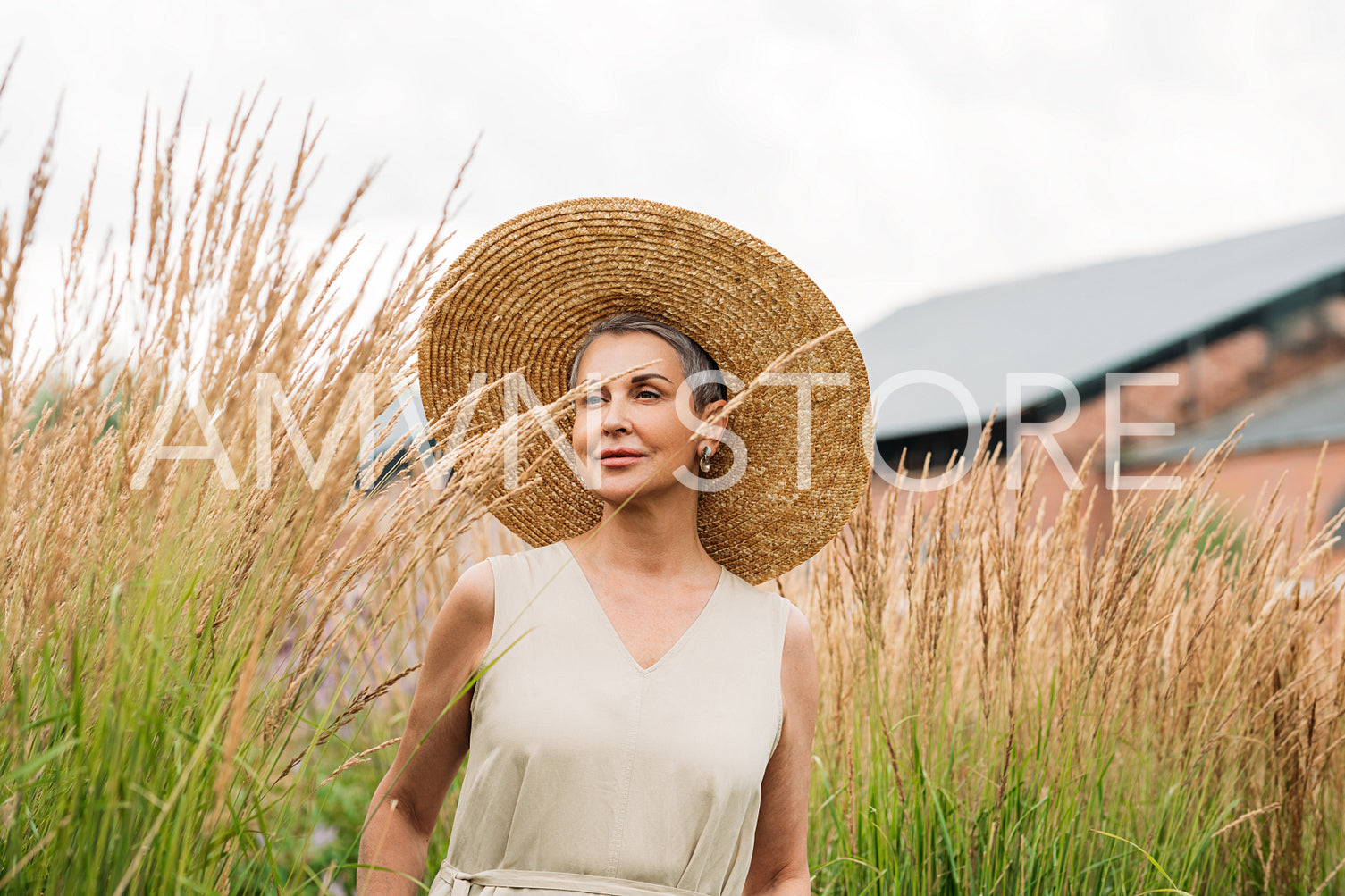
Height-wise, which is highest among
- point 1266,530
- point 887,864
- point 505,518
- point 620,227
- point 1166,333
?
point 1166,333

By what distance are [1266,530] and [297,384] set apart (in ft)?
8.59

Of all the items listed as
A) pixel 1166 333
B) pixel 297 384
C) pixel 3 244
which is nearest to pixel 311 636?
pixel 297 384

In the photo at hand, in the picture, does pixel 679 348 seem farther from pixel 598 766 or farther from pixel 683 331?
pixel 598 766

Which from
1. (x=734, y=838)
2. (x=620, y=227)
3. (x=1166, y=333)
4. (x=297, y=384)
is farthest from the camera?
(x=1166, y=333)

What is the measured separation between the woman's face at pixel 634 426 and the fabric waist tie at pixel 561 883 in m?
0.60

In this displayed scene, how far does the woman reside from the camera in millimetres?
1534

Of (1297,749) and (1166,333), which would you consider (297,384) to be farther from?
(1166,333)

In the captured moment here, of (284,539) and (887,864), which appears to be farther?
(887,864)

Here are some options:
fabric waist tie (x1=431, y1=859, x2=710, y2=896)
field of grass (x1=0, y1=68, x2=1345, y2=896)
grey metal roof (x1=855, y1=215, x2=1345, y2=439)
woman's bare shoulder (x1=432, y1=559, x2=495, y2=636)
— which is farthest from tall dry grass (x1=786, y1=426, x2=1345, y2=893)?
grey metal roof (x1=855, y1=215, x2=1345, y2=439)

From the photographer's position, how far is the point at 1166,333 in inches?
715

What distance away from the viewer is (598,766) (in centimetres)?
153

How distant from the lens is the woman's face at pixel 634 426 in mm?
1659

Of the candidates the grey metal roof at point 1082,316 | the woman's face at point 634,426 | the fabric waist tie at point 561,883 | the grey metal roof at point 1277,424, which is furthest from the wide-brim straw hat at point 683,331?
the grey metal roof at point 1277,424

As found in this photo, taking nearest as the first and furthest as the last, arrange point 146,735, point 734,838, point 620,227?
point 146,735 < point 734,838 < point 620,227
